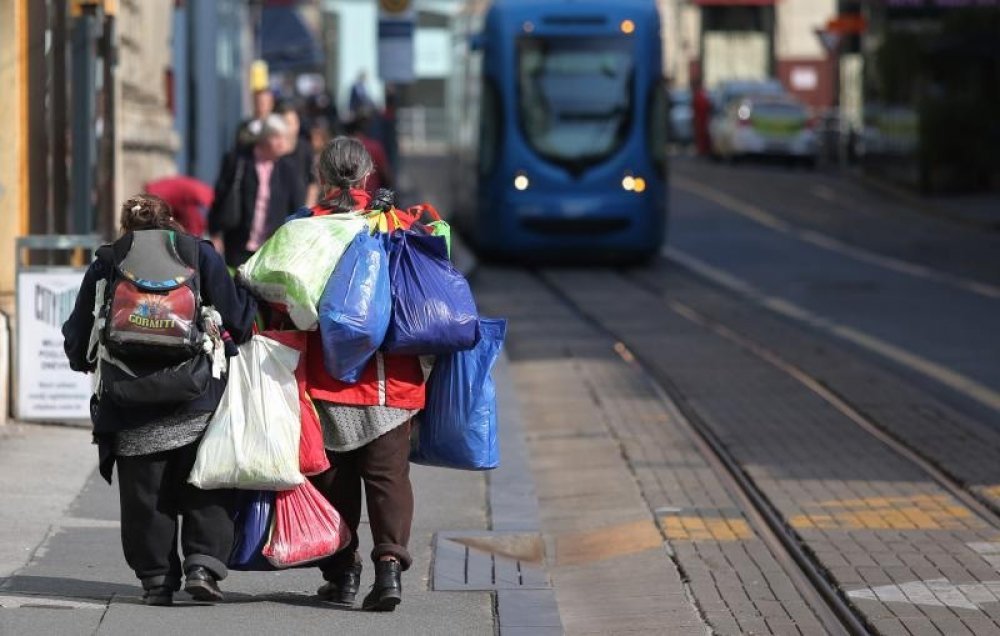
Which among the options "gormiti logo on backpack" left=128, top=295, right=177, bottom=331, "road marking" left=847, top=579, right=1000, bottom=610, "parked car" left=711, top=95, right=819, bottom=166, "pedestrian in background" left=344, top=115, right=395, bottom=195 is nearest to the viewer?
"gormiti logo on backpack" left=128, top=295, right=177, bottom=331

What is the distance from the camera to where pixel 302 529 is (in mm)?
7301

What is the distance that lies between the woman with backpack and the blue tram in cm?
1798

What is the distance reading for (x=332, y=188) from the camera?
752 cm

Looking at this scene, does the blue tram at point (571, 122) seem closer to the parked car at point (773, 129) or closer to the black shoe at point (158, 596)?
the black shoe at point (158, 596)

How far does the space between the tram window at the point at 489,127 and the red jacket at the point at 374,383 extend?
18025mm

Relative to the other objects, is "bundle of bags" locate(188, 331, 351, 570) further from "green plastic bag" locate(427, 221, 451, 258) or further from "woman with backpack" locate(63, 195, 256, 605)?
"green plastic bag" locate(427, 221, 451, 258)

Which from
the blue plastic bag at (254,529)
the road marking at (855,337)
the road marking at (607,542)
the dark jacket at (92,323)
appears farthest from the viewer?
the road marking at (855,337)

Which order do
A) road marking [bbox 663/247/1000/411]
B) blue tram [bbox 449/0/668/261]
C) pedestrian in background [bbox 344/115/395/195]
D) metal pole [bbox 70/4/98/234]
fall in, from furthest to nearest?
blue tram [bbox 449/0/668/261] → pedestrian in background [bbox 344/115/395/195] → road marking [bbox 663/247/1000/411] → metal pole [bbox 70/4/98/234]

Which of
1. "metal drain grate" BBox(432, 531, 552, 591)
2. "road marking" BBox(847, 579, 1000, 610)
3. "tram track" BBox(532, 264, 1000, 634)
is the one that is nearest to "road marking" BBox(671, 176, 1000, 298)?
"tram track" BBox(532, 264, 1000, 634)

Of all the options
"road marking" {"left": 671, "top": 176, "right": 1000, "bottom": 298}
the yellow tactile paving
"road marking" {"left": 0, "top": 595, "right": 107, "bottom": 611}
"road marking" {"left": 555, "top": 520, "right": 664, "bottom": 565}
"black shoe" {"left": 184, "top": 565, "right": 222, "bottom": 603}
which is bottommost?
"road marking" {"left": 671, "top": 176, "right": 1000, "bottom": 298}

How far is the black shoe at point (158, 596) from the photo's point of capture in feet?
24.3

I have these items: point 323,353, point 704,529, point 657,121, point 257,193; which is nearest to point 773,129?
point 657,121

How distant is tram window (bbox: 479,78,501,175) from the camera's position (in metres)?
25.4

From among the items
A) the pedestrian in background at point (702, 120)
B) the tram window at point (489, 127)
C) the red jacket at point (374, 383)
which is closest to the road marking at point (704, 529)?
the red jacket at point (374, 383)
